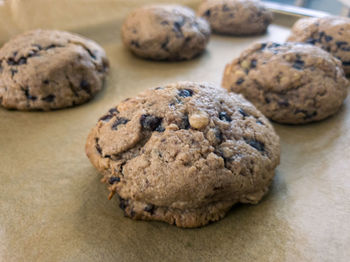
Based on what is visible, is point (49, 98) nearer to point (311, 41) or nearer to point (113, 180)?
point (113, 180)

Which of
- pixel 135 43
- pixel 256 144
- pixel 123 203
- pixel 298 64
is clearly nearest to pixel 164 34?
pixel 135 43

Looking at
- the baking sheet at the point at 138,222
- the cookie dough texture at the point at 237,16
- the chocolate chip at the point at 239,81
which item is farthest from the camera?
the cookie dough texture at the point at 237,16

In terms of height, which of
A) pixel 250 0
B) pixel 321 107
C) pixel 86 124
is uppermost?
pixel 250 0

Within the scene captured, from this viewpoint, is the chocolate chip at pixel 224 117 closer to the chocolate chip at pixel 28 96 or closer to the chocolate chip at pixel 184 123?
the chocolate chip at pixel 184 123

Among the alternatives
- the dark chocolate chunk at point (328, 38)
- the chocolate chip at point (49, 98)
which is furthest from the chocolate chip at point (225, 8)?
the chocolate chip at point (49, 98)

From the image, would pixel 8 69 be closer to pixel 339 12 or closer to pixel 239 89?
pixel 239 89

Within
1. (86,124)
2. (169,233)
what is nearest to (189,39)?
(86,124)
